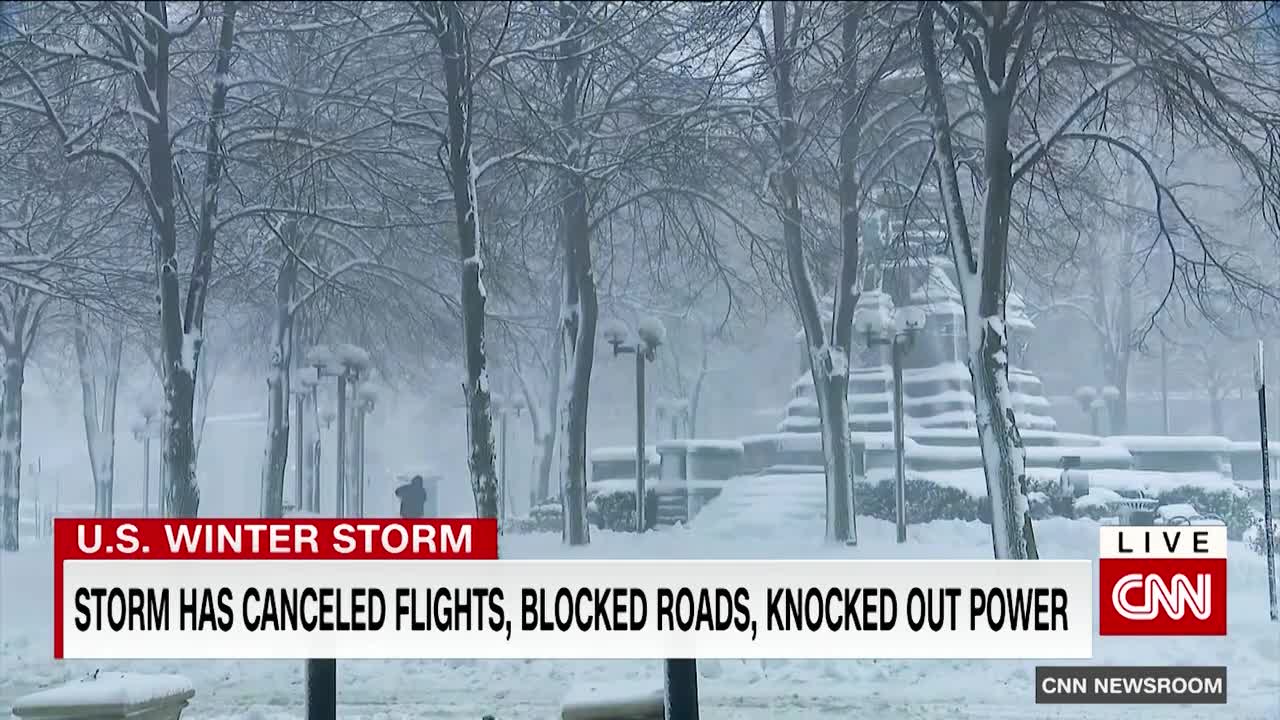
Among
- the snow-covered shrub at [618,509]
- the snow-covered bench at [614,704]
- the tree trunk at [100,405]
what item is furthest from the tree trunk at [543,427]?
the tree trunk at [100,405]

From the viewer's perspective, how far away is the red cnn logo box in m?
4.82

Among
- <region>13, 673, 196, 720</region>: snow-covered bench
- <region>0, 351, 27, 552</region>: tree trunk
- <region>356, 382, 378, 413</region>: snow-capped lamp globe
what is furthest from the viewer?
<region>0, 351, 27, 552</region>: tree trunk

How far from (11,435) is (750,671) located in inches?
147

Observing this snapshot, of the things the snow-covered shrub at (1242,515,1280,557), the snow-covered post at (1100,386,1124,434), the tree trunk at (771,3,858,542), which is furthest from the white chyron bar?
the snow-covered post at (1100,386,1124,434)

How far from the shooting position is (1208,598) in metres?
4.89

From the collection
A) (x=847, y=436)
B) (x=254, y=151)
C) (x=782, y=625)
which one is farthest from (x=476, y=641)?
(x=254, y=151)

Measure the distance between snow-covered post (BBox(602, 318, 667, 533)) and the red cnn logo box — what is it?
6.30ft

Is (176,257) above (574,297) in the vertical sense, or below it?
above

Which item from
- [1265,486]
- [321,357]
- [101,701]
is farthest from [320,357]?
[1265,486]

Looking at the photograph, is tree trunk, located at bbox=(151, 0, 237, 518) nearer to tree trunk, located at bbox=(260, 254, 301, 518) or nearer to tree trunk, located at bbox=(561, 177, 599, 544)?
tree trunk, located at bbox=(260, 254, 301, 518)

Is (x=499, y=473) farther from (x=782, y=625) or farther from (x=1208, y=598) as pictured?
(x=1208, y=598)

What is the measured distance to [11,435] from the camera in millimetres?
6090

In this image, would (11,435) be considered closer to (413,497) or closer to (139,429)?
(139,429)

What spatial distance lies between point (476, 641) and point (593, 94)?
2.36m
